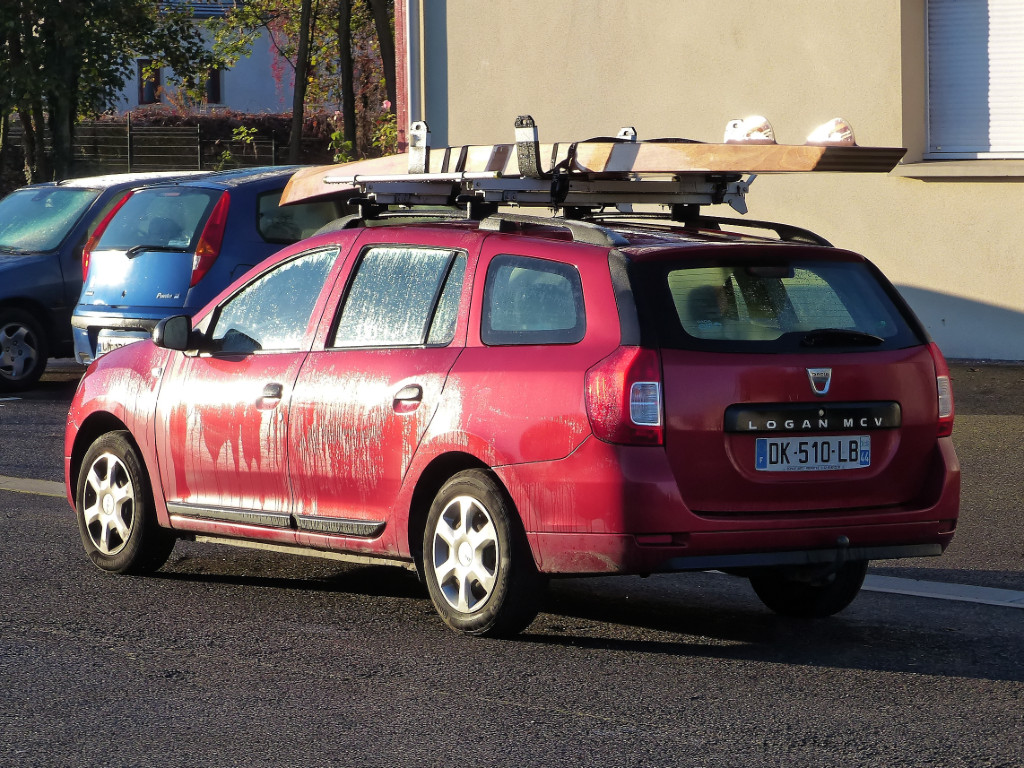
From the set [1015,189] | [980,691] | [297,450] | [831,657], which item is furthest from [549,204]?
[1015,189]

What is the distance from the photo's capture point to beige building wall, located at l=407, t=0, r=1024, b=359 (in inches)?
596

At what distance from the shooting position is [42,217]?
1561 cm

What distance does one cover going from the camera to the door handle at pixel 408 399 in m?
6.50

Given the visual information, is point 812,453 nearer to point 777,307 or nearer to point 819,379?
point 819,379

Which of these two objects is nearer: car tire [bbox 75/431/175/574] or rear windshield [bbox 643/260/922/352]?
rear windshield [bbox 643/260/922/352]

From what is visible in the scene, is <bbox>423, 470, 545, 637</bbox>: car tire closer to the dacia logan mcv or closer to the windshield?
the dacia logan mcv

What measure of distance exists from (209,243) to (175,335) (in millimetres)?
5684

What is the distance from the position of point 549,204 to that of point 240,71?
58.0m

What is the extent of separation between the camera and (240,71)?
63.2 metres

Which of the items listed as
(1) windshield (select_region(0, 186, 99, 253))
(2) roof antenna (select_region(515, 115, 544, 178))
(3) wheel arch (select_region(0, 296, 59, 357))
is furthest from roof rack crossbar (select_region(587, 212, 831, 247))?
(1) windshield (select_region(0, 186, 99, 253))

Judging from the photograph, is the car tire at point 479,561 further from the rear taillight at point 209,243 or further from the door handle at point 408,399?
the rear taillight at point 209,243

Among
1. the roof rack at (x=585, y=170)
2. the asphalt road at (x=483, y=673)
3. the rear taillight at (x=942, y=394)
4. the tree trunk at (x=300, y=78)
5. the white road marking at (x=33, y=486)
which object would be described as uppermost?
the tree trunk at (x=300, y=78)

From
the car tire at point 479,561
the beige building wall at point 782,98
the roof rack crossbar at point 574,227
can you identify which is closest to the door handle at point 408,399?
the car tire at point 479,561

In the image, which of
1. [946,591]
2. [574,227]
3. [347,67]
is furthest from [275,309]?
[347,67]
